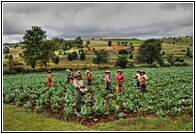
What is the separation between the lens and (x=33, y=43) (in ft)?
202

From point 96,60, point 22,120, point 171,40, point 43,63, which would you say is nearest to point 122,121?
point 22,120

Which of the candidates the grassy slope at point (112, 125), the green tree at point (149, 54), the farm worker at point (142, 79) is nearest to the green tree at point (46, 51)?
the green tree at point (149, 54)

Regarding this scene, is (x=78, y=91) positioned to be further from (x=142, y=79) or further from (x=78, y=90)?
(x=142, y=79)

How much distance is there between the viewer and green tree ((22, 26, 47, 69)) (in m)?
58.1

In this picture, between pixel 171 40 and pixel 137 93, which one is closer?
pixel 137 93

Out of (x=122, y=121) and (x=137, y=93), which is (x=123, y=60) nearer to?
(x=137, y=93)

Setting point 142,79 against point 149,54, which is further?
point 149,54

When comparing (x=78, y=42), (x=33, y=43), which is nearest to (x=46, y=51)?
(x=33, y=43)

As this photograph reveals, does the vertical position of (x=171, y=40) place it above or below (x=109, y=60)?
above

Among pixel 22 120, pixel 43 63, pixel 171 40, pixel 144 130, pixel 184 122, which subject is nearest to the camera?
pixel 144 130

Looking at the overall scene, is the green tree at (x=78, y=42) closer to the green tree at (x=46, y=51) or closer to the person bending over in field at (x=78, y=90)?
the green tree at (x=46, y=51)

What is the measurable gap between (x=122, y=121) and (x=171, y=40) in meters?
106

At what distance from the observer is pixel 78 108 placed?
12.1 metres

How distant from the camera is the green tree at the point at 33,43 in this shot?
2288 inches
